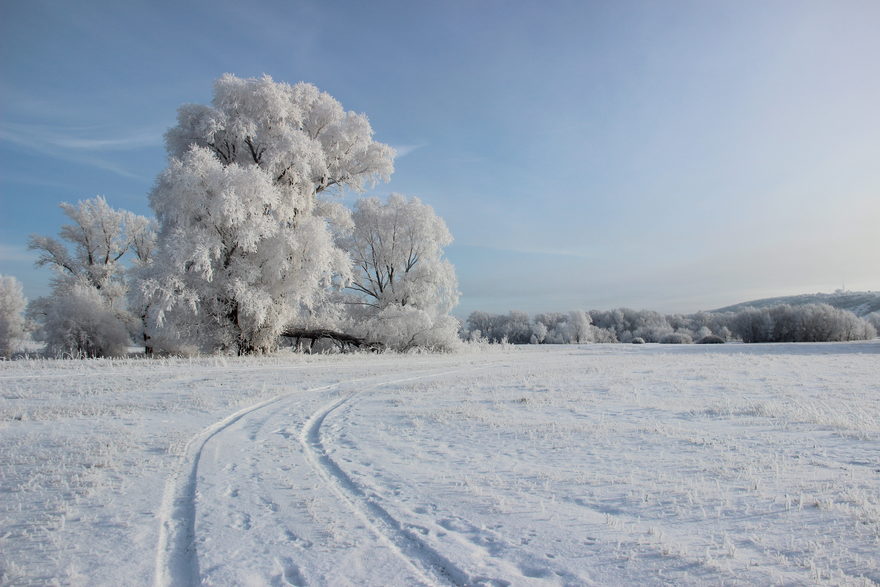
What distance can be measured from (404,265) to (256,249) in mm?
10560

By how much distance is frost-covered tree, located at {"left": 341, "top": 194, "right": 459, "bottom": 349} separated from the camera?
1128 inches

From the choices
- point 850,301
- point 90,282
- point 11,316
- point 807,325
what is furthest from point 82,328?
point 850,301

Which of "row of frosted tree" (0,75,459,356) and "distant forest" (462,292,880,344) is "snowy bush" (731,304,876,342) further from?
"row of frosted tree" (0,75,459,356)

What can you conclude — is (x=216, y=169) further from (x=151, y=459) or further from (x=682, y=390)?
(x=682, y=390)

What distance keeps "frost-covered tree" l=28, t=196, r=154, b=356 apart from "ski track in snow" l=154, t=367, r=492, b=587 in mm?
21417

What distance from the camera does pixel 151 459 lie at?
18.9 ft

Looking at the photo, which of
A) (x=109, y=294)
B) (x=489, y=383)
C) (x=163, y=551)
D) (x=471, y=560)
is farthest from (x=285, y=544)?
(x=109, y=294)

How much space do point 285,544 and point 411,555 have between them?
99 cm

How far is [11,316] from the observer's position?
33094mm

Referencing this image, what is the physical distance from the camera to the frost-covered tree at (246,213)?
18.9 metres

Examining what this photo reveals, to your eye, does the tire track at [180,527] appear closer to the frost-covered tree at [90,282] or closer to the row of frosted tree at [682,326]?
the frost-covered tree at [90,282]

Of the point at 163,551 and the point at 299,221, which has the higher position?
the point at 299,221

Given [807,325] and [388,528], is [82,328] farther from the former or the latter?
[807,325]

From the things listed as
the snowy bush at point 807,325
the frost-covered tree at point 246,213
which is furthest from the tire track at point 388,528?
the snowy bush at point 807,325
